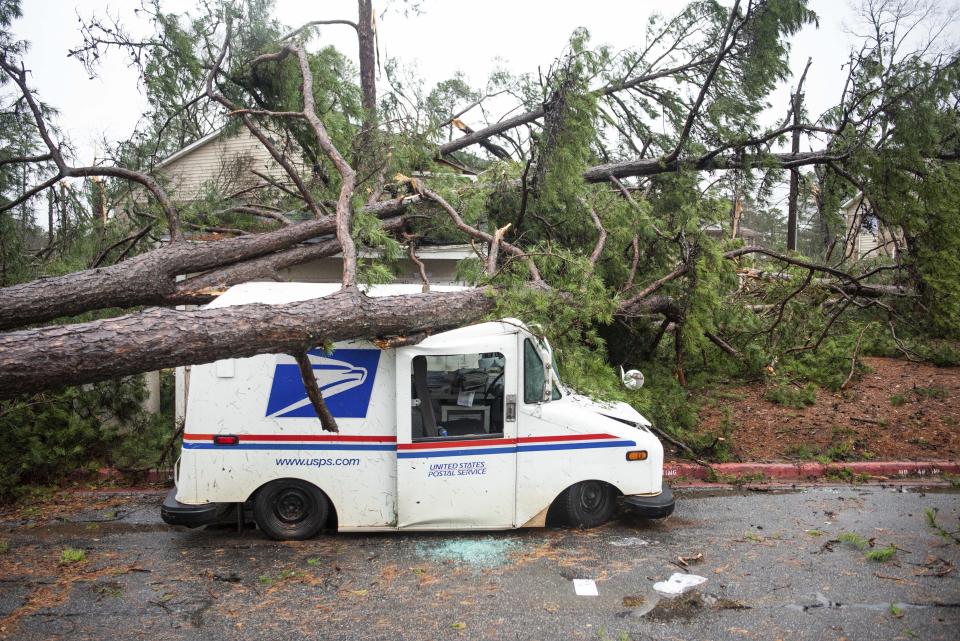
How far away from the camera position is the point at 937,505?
7.07m

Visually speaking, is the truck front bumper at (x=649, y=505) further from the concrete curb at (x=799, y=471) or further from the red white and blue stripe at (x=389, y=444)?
the concrete curb at (x=799, y=471)

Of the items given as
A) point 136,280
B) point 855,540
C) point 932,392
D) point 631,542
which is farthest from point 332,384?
point 932,392

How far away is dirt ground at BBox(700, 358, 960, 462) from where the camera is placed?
8.79 meters

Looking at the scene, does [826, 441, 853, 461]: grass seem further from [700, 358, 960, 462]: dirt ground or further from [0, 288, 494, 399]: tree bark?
[0, 288, 494, 399]: tree bark

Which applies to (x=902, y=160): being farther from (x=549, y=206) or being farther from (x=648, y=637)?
(x=648, y=637)

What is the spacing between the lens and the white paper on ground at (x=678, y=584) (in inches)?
196

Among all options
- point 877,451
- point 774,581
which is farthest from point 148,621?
point 877,451

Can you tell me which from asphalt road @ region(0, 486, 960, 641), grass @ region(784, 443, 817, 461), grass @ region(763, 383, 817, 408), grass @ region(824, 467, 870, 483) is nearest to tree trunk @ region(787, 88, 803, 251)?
grass @ region(763, 383, 817, 408)

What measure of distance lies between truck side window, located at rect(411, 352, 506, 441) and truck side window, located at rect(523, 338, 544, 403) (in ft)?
0.69

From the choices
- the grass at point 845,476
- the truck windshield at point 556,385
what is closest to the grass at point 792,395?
the grass at point 845,476

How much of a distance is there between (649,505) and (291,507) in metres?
3.17

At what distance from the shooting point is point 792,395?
10086mm

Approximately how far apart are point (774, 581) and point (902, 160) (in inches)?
229

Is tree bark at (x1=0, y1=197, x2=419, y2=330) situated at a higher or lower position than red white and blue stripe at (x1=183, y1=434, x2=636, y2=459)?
higher
